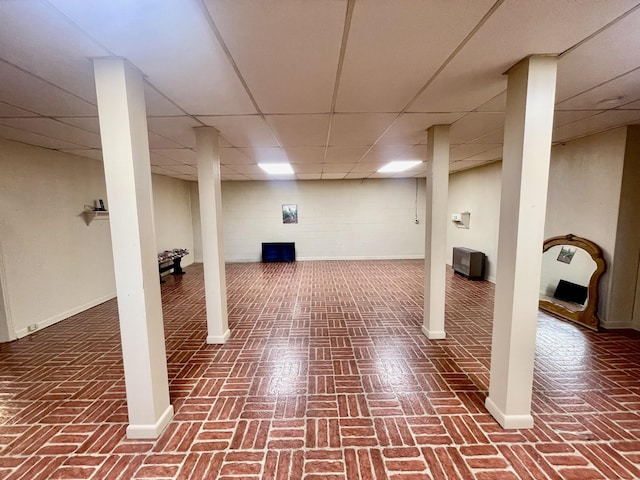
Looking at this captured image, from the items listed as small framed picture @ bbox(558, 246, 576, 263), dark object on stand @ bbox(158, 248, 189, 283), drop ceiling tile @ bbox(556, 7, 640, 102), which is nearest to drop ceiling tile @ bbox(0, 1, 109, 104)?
drop ceiling tile @ bbox(556, 7, 640, 102)

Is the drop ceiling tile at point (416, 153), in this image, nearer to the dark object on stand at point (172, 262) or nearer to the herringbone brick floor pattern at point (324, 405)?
the herringbone brick floor pattern at point (324, 405)

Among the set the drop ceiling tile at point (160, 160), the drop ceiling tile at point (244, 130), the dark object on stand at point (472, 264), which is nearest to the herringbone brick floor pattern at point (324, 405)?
the dark object on stand at point (472, 264)

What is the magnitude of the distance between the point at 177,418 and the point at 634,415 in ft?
12.0

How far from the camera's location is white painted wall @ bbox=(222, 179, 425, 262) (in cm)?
868

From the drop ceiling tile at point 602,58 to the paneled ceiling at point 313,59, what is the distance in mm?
11

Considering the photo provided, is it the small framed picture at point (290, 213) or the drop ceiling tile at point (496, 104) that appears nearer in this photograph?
the drop ceiling tile at point (496, 104)

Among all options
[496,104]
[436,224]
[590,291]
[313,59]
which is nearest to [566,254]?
[590,291]

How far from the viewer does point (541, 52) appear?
1.68 meters

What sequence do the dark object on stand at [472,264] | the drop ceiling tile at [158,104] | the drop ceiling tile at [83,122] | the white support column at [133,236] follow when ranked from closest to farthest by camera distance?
1. the white support column at [133,236]
2. the drop ceiling tile at [158,104]
3. the drop ceiling tile at [83,122]
4. the dark object on stand at [472,264]

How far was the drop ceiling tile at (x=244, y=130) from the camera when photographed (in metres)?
2.79

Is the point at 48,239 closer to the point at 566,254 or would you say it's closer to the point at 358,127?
the point at 358,127

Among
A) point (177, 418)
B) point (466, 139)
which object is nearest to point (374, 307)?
point (466, 139)

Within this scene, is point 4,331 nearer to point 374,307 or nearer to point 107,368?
point 107,368

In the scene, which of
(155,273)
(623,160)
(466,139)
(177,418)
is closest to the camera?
(155,273)
